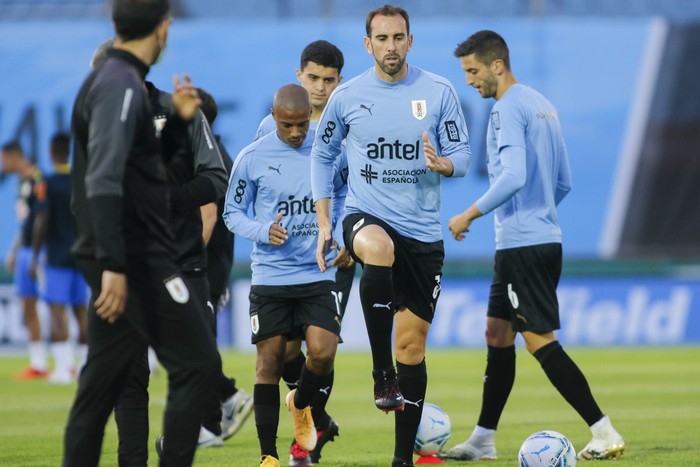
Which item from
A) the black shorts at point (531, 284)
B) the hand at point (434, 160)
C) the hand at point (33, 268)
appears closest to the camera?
the hand at point (434, 160)

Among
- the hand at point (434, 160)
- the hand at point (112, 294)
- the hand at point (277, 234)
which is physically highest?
the hand at point (434, 160)

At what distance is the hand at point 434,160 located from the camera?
20.7 feet

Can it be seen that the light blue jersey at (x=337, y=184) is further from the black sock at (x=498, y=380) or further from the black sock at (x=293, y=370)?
the black sock at (x=498, y=380)

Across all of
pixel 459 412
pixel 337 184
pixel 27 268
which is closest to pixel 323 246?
pixel 337 184

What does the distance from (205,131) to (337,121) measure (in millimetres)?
1246

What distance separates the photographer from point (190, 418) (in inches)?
194

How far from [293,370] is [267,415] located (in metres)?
0.89

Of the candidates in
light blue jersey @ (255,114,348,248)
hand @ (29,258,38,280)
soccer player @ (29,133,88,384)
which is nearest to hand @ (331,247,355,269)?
light blue jersey @ (255,114,348,248)

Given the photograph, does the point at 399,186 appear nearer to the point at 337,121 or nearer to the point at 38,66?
the point at 337,121

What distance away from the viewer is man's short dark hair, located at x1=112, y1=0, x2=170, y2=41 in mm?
4875

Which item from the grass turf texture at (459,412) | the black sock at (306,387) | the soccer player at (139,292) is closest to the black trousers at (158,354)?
the soccer player at (139,292)

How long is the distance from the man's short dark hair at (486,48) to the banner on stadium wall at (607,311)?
12429 mm

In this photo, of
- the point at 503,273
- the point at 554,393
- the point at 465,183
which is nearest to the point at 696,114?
the point at 465,183

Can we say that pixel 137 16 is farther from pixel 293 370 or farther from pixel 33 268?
pixel 33 268
